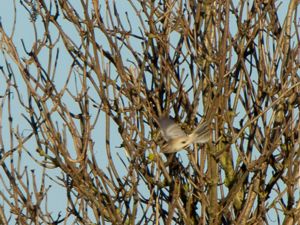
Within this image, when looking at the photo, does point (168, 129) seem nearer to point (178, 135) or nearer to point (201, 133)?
point (178, 135)

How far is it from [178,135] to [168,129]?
107mm

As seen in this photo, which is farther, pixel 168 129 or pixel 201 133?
pixel 201 133

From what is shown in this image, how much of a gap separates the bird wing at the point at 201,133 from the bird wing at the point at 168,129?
0.12m

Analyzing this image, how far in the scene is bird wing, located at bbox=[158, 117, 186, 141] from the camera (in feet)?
21.1

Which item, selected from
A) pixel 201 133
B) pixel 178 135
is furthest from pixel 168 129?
pixel 201 133

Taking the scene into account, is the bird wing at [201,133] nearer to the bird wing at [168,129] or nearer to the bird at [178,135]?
the bird at [178,135]

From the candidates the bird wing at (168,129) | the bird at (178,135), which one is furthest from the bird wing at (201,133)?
the bird wing at (168,129)

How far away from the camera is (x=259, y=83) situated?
713cm

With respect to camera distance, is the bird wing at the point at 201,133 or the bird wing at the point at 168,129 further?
the bird wing at the point at 201,133

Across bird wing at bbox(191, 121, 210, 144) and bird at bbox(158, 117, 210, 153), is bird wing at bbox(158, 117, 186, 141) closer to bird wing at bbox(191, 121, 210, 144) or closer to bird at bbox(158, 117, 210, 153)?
bird at bbox(158, 117, 210, 153)

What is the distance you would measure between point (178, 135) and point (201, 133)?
0.16 m

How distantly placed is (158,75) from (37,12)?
971 millimetres

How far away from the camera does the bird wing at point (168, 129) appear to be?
21.1 feet

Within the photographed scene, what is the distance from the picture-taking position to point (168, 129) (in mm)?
6445
